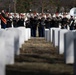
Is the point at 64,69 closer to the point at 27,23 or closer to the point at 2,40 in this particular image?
the point at 2,40

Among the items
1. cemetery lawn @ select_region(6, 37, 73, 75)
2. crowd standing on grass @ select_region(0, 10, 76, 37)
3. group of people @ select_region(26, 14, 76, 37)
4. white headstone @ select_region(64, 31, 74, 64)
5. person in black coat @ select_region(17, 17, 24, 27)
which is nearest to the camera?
cemetery lawn @ select_region(6, 37, 73, 75)

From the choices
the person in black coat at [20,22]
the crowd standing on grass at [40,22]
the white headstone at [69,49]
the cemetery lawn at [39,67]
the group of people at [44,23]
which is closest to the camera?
A: the cemetery lawn at [39,67]

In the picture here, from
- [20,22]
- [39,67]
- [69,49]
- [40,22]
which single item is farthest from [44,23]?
[39,67]

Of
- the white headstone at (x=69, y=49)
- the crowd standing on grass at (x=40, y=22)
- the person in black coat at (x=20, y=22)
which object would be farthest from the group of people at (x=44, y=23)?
the white headstone at (x=69, y=49)

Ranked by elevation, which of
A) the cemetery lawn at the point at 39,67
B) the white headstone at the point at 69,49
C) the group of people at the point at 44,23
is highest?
the group of people at the point at 44,23

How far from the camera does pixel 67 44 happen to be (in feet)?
48.8

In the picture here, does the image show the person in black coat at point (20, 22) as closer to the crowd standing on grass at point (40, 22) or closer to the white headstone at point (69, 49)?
the crowd standing on grass at point (40, 22)

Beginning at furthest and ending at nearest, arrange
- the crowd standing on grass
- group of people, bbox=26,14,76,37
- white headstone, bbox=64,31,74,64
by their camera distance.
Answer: group of people, bbox=26,14,76,37
the crowd standing on grass
white headstone, bbox=64,31,74,64

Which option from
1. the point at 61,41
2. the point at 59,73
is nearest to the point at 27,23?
the point at 61,41

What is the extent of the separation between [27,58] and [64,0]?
92.0m

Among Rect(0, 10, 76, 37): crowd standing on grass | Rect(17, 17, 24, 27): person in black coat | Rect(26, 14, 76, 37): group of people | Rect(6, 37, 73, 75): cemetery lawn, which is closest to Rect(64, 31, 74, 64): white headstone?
Rect(6, 37, 73, 75): cemetery lawn

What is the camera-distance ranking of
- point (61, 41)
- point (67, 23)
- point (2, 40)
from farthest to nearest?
1. point (67, 23)
2. point (61, 41)
3. point (2, 40)

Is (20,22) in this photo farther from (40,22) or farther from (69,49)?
(69,49)

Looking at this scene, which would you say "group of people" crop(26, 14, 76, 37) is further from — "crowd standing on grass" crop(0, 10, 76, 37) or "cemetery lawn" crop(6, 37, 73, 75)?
"cemetery lawn" crop(6, 37, 73, 75)
